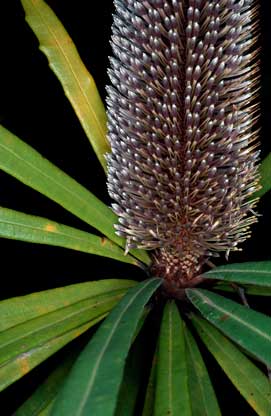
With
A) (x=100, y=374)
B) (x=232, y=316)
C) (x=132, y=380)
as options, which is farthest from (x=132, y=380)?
(x=100, y=374)

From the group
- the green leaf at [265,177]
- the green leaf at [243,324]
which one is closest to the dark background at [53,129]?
the green leaf at [265,177]

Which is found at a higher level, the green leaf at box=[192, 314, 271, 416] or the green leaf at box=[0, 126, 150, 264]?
the green leaf at box=[0, 126, 150, 264]

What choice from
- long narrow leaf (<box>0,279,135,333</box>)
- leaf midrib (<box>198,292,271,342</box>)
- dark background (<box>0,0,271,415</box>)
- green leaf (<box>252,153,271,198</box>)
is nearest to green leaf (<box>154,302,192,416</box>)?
leaf midrib (<box>198,292,271,342</box>)

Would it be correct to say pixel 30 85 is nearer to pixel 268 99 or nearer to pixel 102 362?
pixel 268 99

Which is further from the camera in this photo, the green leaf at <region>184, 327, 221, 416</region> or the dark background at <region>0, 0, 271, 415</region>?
the dark background at <region>0, 0, 271, 415</region>

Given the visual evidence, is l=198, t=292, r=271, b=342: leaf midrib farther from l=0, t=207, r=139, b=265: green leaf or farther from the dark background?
the dark background

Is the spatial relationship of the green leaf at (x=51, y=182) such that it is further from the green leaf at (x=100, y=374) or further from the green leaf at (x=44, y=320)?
the green leaf at (x=100, y=374)

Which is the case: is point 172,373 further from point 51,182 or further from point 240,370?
point 51,182

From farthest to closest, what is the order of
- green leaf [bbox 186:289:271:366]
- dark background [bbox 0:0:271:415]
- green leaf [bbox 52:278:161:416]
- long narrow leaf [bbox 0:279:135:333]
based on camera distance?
1. dark background [bbox 0:0:271:415]
2. long narrow leaf [bbox 0:279:135:333]
3. green leaf [bbox 186:289:271:366]
4. green leaf [bbox 52:278:161:416]
